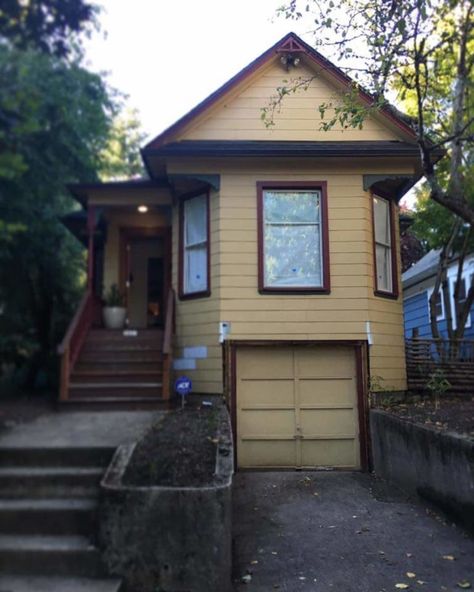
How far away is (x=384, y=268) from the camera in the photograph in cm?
900

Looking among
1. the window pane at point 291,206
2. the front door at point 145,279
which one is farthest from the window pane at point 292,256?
the front door at point 145,279

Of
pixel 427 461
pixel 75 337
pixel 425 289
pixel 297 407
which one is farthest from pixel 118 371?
pixel 425 289

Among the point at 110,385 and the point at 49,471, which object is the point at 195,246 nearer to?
the point at 110,385

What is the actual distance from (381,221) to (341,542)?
568 centimetres

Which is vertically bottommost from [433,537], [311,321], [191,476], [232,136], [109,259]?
[433,537]

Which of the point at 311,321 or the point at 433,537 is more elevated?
the point at 311,321

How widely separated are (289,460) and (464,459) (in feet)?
10.9

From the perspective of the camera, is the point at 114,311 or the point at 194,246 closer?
the point at 194,246

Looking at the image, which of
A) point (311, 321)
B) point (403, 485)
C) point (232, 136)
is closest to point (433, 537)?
point (403, 485)

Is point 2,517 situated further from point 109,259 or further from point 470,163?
point 470,163

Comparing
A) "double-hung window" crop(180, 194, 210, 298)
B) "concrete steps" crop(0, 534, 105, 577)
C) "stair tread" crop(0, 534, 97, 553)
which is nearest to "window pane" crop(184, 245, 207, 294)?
"double-hung window" crop(180, 194, 210, 298)

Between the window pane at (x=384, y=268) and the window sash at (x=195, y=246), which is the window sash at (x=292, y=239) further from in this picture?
the window pane at (x=384, y=268)

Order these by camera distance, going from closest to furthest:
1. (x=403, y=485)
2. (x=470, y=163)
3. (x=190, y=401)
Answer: (x=403, y=485)
(x=190, y=401)
(x=470, y=163)

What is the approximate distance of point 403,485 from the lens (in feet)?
22.2
